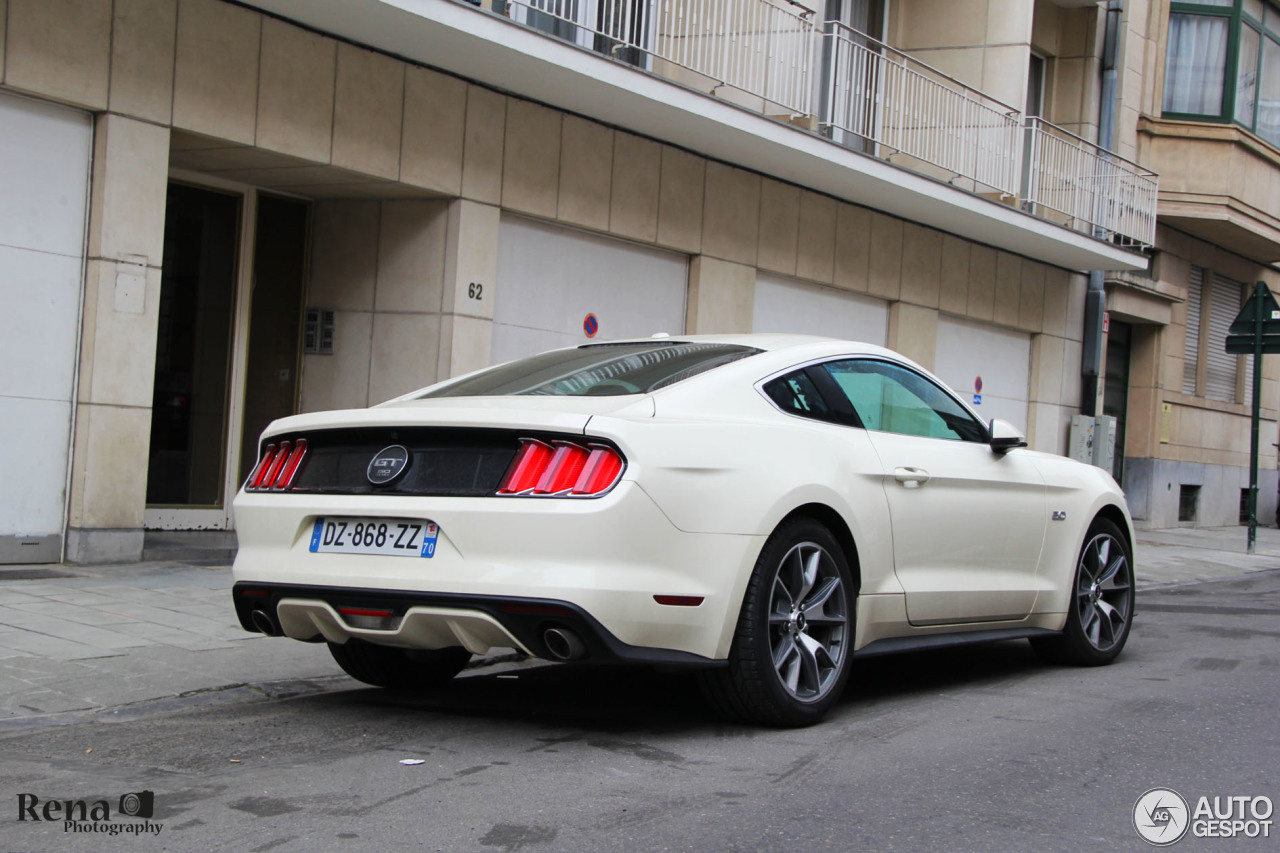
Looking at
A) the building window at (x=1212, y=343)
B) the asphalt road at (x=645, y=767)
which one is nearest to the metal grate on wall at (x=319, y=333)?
the asphalt road at (x=645, y=767)

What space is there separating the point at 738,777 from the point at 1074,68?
18326 mm

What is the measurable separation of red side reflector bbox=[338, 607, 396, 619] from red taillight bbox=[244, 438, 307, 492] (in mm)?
574

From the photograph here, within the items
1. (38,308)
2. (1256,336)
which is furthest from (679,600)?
(1256,336)

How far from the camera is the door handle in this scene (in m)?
5.62

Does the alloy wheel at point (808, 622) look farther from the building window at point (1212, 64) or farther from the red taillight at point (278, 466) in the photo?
the building window at point (1212, 64)

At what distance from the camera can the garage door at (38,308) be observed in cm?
867

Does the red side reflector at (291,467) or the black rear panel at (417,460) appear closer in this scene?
the black rear panel at (417,460)

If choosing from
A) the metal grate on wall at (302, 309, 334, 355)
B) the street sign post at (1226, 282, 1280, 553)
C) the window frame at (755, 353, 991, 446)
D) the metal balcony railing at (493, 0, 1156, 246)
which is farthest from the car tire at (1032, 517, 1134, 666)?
the street sign post at (1226, 282, 1280, 553)

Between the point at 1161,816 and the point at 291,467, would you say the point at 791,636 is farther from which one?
the point at 291,467

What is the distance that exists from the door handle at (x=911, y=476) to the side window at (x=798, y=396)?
0.39 meters

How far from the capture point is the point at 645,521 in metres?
4.48

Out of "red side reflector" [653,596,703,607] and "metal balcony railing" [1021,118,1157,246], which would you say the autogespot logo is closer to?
"red side reflector" [653,596,703,607]

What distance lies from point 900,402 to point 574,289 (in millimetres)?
6732

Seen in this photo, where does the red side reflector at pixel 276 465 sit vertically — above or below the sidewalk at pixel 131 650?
above
